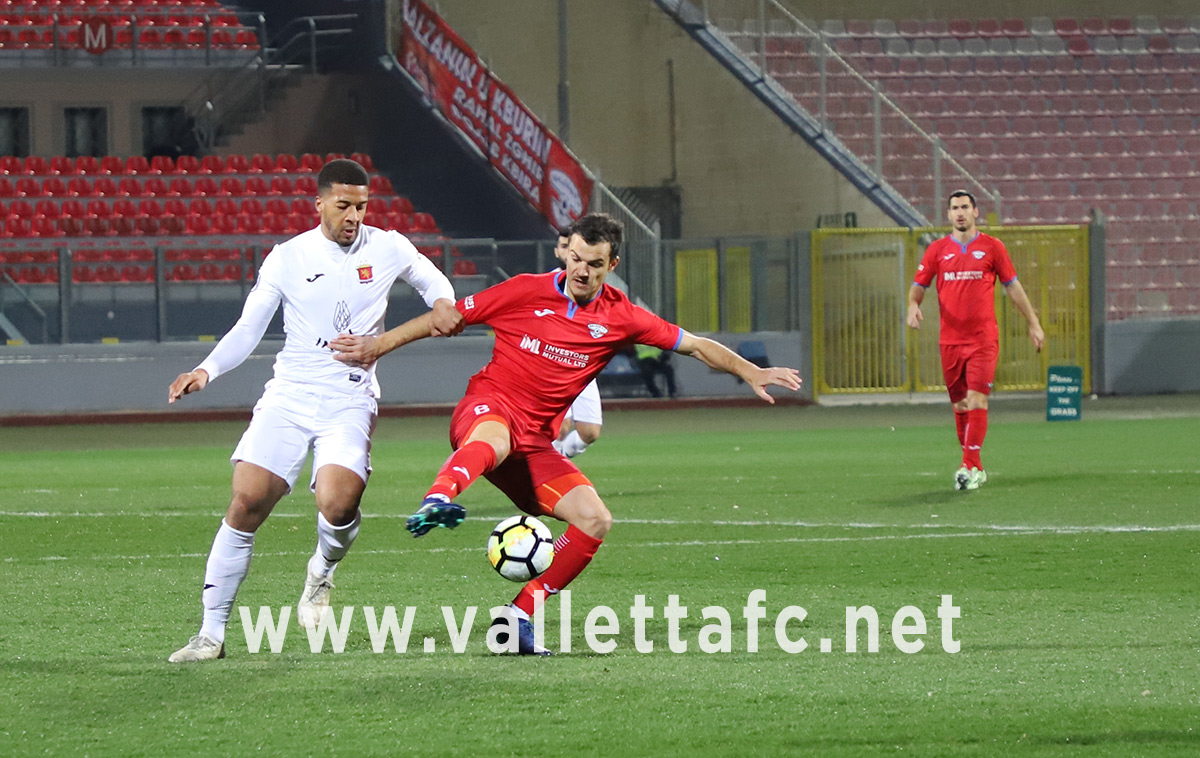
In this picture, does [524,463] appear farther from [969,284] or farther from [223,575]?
[969,284]

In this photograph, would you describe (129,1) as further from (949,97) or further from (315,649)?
(315,649)

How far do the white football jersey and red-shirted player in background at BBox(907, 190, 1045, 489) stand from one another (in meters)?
6.64

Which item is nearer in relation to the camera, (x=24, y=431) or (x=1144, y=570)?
(x=1144, y=570)

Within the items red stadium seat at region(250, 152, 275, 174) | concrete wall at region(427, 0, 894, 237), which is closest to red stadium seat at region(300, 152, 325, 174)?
red stadium seat at region(250, 152, 275, 174)

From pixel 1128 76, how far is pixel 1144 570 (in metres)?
24.6

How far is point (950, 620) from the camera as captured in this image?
7227mm

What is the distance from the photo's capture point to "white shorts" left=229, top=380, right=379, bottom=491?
21.9 feet

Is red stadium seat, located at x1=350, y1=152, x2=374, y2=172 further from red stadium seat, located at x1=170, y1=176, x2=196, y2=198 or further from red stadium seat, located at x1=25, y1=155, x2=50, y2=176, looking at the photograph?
red stadium seat, located at x1=25, y1=155, x2=50, y2=176

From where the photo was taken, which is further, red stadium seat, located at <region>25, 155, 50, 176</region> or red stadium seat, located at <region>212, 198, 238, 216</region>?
red stadium seat, located at <region>25, 155, 50, 176</region>

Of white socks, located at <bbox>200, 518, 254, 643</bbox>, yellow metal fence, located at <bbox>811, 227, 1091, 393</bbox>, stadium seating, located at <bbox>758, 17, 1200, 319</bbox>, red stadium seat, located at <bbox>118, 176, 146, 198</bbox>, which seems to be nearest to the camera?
white socks, located at <bbox>200, 518, 254, 643</bbox>

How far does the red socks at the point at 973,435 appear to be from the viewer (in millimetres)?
12719

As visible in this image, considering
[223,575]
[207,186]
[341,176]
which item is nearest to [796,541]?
[341,176]

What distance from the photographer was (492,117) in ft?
97.7

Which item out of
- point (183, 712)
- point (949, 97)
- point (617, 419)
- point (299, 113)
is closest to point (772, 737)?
point (183, 712)
